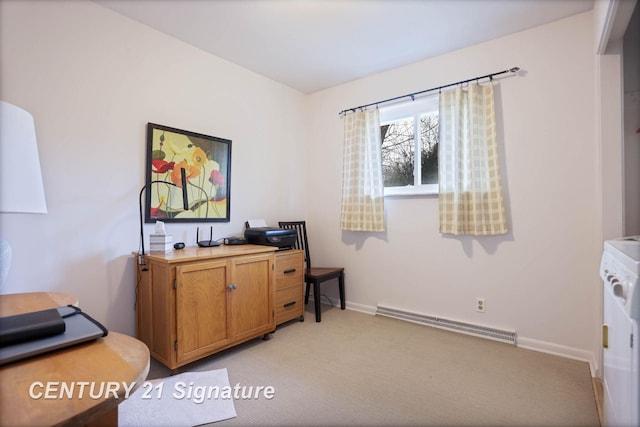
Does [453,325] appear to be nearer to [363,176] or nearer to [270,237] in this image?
[363,176]

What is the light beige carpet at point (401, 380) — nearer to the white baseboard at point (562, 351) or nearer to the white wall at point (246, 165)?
the white baseboard at point (562, 351)

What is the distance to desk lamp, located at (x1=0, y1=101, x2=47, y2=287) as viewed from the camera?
86 cm

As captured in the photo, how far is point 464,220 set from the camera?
2.53 metres

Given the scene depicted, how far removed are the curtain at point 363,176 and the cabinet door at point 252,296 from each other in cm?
105

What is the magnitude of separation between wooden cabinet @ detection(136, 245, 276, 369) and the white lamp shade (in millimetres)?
970

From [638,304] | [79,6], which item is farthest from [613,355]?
[79,6]

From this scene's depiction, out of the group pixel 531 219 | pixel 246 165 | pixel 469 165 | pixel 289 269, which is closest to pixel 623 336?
pixel 531 219

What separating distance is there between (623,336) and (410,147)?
2.27 meters

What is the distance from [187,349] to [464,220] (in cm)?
227

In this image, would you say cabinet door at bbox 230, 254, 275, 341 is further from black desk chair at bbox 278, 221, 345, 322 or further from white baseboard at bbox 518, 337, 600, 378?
white baseboard at bbox 518, 337, 600, 378

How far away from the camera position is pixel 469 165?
252cm

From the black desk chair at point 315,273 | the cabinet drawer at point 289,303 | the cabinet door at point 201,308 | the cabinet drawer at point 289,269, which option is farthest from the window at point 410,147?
the cabinet door at point 201,308

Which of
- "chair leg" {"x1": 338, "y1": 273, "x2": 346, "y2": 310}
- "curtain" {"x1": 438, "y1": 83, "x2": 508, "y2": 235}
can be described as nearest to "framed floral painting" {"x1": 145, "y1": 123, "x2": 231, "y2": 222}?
"chair leg" {"x1": 338, "y1": 273, "x2": 346, "y2": 310}

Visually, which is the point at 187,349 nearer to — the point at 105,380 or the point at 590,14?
the point at 105,380
